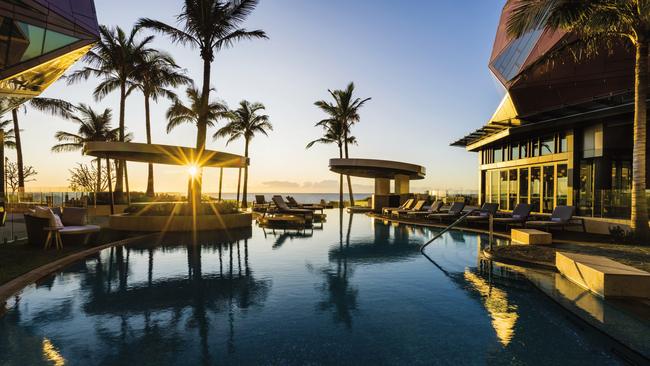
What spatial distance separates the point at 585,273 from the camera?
6.11 meters

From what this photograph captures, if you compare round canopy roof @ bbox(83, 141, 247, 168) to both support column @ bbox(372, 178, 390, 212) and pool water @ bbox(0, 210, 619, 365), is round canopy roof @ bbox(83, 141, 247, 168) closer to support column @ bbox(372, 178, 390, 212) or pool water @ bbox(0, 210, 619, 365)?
pool water @ bbox(0, 210, 619, 365)

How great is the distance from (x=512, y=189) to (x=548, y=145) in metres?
3.58

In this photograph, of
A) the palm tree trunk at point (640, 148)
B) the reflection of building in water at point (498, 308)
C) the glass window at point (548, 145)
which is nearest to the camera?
the reflection of building in water at point (498, 308)

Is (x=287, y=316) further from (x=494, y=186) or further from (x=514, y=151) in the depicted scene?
(x=494, y=186)

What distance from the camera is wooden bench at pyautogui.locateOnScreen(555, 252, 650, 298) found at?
5406 mm

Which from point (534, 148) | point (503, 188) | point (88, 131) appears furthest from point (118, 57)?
point (503, 188)

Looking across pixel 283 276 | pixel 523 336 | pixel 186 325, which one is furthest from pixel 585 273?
pixel 186 325

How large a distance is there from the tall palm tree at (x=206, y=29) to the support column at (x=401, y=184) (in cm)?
1581

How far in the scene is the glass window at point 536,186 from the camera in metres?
17.9

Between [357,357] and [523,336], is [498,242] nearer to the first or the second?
[523,336]

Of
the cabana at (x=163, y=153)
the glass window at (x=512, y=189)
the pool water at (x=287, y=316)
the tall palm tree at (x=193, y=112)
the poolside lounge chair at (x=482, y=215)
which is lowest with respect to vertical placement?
the pool water at (x=287, y=316)

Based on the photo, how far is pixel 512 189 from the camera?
66.5 feet

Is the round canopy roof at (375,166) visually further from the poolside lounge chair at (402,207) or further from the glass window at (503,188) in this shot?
the glass window at (503,188)

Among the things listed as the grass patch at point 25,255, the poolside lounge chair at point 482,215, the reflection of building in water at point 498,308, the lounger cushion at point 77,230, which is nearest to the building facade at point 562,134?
the poolside lounge chair at point 482,215
